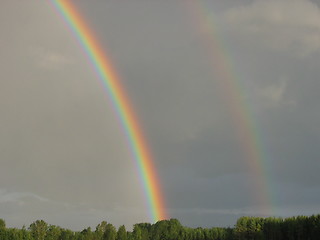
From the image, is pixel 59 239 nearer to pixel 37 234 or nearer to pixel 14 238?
pixel 37 234

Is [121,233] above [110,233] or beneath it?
above

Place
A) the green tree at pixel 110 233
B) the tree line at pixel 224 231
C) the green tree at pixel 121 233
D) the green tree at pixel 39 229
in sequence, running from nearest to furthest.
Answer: the tree line at pixel 224 231 < the green tree at pixel 39 229 < the green tree at pixel 110 233 < the green tree at pixel 121 233

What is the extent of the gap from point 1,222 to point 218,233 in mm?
73507

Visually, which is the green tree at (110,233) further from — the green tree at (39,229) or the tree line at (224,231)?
the green tree at (39,229)

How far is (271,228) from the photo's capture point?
128m

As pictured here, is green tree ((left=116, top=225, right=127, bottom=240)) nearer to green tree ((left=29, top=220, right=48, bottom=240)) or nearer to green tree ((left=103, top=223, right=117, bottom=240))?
green tree ((left=103, top=223, right=117, bottom=240))

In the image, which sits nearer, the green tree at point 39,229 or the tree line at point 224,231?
the tree line at point 224,231

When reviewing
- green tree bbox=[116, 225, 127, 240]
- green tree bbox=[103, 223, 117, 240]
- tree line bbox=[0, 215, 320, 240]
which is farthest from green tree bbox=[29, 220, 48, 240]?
green tree bbox=[116, 225, 127, 240]

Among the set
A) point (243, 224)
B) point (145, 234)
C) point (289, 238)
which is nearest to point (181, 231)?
point (145, 234)

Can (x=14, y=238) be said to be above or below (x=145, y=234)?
below

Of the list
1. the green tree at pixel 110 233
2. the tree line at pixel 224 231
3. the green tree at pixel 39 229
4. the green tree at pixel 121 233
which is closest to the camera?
the tree line at pixel 224 231

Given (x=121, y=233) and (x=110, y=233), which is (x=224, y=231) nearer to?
(x=121, y=233)

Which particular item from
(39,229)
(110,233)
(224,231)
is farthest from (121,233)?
(224,231)

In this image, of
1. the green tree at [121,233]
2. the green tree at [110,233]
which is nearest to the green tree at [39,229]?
the green tree at [110,233]
